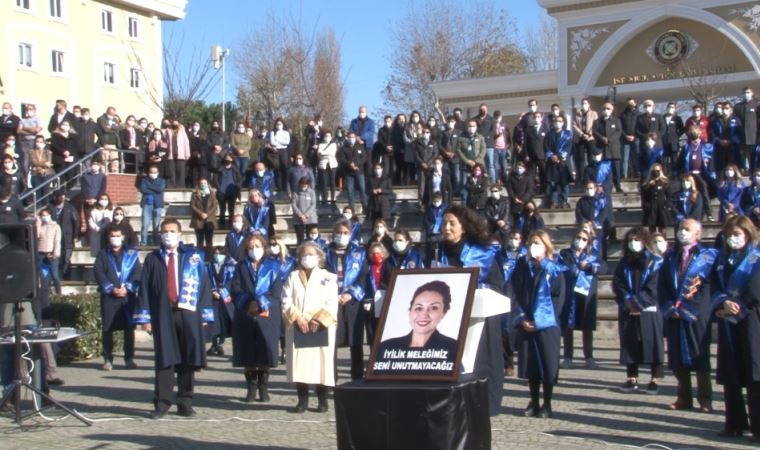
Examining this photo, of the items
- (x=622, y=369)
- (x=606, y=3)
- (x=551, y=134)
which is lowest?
(x=622, y=369)

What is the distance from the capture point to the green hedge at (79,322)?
1688 centimetres

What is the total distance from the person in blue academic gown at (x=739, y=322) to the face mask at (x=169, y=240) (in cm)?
536

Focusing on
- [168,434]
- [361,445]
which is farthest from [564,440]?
[168,434]

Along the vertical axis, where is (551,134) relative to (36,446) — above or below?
above

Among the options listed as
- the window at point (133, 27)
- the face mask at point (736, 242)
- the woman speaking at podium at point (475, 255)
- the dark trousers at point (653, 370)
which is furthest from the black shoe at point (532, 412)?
the window at point (133, 27)

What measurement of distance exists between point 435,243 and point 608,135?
12.3m

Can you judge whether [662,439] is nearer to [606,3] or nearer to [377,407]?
[377,407]

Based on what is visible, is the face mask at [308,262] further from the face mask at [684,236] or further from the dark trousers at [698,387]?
the dark trousers at [698,387]

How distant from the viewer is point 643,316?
12.8 m

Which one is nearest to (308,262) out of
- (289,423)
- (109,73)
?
(289,423)

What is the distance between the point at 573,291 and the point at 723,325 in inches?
205

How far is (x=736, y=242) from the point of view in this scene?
32.3 feet

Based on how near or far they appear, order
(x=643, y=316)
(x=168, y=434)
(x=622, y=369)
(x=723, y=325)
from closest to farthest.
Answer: (x=723, y=325)
(x=168, y=434)
(x=643, y=316)
(x=622, y=369)

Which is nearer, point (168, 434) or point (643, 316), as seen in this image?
point (168, 434)
